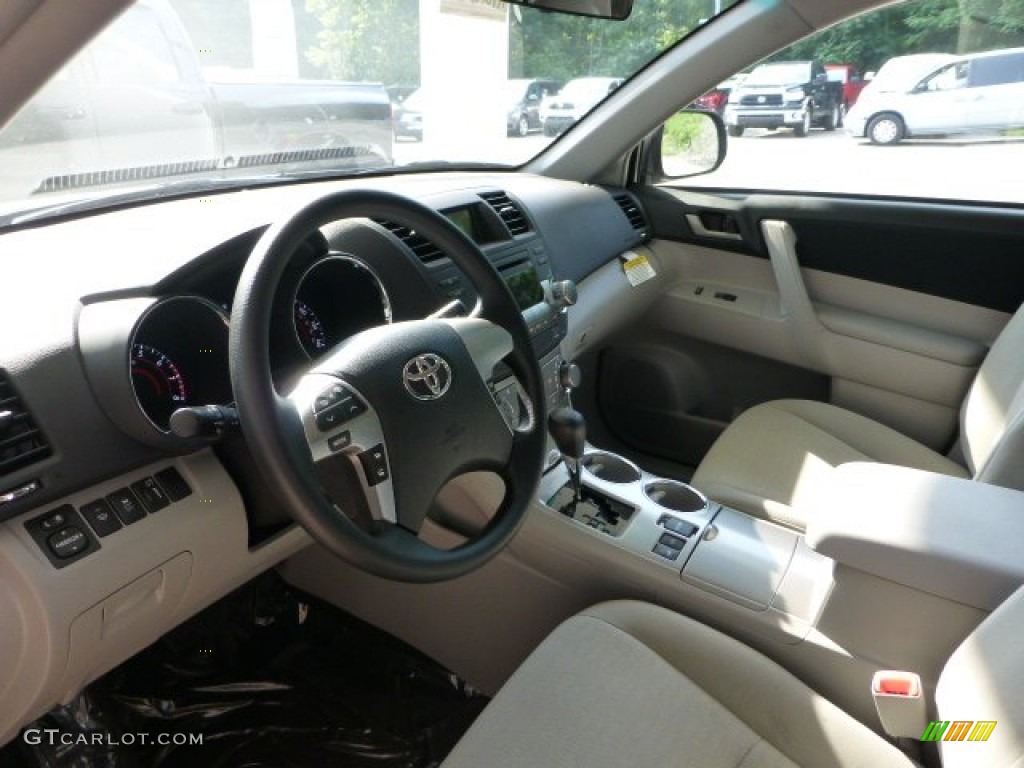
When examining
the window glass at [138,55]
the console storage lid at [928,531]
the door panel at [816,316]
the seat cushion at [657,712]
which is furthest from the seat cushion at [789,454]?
the window glass at [138,55]

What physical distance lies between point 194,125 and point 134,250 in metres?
0.47

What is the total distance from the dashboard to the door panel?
139cm

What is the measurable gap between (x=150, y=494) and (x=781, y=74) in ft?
6.45

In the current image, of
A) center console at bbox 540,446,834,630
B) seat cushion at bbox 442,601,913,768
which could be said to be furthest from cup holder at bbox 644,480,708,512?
seat cushion at bbox 442,601,913,768

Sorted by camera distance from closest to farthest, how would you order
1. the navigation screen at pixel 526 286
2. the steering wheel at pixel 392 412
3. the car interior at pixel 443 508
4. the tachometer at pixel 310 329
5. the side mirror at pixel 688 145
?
the steering wheel at pixel 392 412
the car interior at pixel 443 508
the tachometer at pixel 310 329
the navigation screen at pixel 526 286
the side mirror at pixel 688 145

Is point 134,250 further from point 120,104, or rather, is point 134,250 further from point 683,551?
point 683,551

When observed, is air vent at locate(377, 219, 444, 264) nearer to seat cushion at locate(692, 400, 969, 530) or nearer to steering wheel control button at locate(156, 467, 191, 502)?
steering wheel control button at locate(156, 467, 191, 502)

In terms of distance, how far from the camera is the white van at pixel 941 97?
7.25 feet

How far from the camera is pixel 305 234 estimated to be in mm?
1035

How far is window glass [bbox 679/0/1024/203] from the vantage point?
7.09 feet

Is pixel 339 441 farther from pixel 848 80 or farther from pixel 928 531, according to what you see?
pixel 848 80

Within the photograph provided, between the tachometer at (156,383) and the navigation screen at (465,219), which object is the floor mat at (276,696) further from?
the navigation screen at (465,219)

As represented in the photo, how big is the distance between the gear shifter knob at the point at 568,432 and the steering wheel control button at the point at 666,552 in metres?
0.22

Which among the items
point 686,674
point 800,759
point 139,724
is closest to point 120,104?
point 139,724
